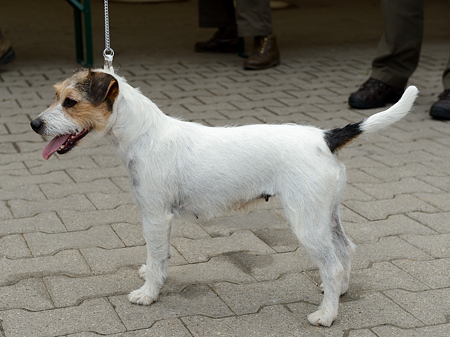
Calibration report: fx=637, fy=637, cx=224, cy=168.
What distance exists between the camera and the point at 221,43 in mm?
9375

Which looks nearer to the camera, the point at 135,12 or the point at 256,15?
the point at 256,15

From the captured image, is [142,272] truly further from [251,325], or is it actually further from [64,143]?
[64,143]

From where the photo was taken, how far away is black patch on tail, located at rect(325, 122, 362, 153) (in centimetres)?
314

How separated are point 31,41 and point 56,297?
731cm

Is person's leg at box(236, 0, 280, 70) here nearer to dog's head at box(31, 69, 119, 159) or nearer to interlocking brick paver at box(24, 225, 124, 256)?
interlocking brick paver at box(24, 225, 124, 256)

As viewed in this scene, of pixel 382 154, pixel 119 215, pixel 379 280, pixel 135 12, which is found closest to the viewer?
pixel 379 280

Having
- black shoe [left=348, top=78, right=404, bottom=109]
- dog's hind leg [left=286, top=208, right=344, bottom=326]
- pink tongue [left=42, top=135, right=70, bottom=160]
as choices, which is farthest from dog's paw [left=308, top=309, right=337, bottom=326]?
black shoe [left=348, top=78, right=404, bottom=109]

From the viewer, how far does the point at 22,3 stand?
523 inches

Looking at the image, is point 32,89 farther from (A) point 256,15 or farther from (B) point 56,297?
(B) point 56,297

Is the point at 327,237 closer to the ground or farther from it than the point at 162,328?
farther from it

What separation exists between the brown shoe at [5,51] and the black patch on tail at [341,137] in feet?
19.7

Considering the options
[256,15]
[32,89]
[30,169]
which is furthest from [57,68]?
[30,169]

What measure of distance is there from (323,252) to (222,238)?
3.58 ft

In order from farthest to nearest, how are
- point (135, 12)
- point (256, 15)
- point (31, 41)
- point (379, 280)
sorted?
1. point (135, 12)
2. point (31, 41)
3. point (256, 15)
4. point (379, 280)
